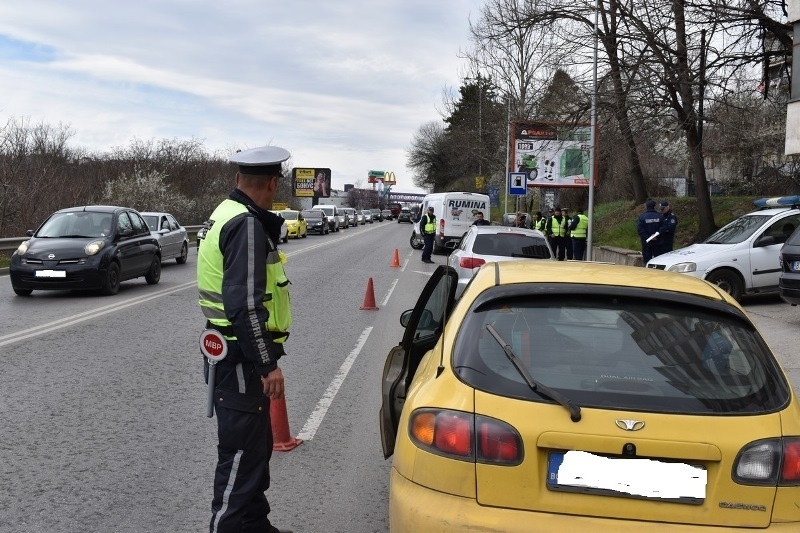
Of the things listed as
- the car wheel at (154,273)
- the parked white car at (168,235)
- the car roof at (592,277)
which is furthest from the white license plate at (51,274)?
the car roof at (592,277)

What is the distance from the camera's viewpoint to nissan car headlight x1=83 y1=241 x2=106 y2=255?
14944 millimetres

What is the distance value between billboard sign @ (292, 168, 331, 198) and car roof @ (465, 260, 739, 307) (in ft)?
332

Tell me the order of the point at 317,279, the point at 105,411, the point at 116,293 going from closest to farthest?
1. the point at 105,411
2. the point at 116,293
3. the point at 317,279

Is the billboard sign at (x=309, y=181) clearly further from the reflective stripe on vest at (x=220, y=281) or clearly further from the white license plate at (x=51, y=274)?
the reflective stripe on vest at (x=220, y=281)

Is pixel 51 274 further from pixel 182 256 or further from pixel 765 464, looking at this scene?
pixel 765 464

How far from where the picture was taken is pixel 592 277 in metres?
3.73

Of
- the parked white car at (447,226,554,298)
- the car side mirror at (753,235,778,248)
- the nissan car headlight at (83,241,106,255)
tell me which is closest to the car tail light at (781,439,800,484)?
the parked white car at (447,226,554,298)

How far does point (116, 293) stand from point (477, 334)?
13.5 metres

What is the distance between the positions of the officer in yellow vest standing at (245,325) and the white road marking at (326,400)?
2.40m

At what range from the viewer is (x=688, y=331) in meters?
3.41

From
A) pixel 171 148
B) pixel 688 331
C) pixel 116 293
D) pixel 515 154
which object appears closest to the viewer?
pixel 688 331

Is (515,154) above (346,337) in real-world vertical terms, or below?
above

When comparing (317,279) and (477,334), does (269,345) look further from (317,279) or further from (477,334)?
(317,279)

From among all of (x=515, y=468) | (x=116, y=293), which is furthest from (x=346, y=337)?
(x=515, y=468)
